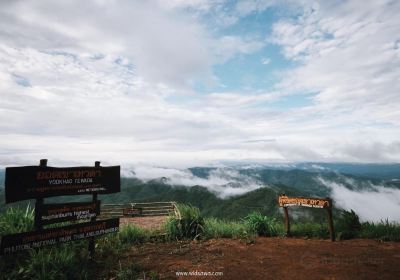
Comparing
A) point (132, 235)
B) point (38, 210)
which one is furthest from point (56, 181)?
point (132, 235)

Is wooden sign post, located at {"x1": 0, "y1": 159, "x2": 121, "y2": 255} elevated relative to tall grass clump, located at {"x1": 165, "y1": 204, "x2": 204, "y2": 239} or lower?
elevated

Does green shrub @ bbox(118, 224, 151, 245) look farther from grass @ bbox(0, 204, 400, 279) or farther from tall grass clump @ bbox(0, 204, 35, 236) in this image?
tall grass clump @ bbox(0, 204, 35, 236)

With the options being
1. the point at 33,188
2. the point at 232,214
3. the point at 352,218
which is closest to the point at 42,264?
the point at 33,188

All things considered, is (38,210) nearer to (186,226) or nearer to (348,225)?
(186,226)

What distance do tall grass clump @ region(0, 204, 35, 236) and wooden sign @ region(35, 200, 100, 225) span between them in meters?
1.40

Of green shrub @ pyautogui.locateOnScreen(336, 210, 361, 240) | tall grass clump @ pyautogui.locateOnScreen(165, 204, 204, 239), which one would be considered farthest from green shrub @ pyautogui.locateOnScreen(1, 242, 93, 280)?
green shrub @ pyautogui.locateOnScreen(336, 210, 361, 240)

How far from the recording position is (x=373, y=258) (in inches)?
325

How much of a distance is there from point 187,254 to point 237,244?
1909 millimetres

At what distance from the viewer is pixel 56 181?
8.53 metres

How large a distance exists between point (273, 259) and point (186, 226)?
390 centimetres

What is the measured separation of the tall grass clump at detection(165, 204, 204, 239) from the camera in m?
11.4

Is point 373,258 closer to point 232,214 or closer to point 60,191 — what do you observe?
point 60,191

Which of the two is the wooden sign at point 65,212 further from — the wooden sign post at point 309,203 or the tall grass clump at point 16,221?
the wooden sign post at point 309,203

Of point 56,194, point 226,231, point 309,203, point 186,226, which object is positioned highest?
point 56,194
